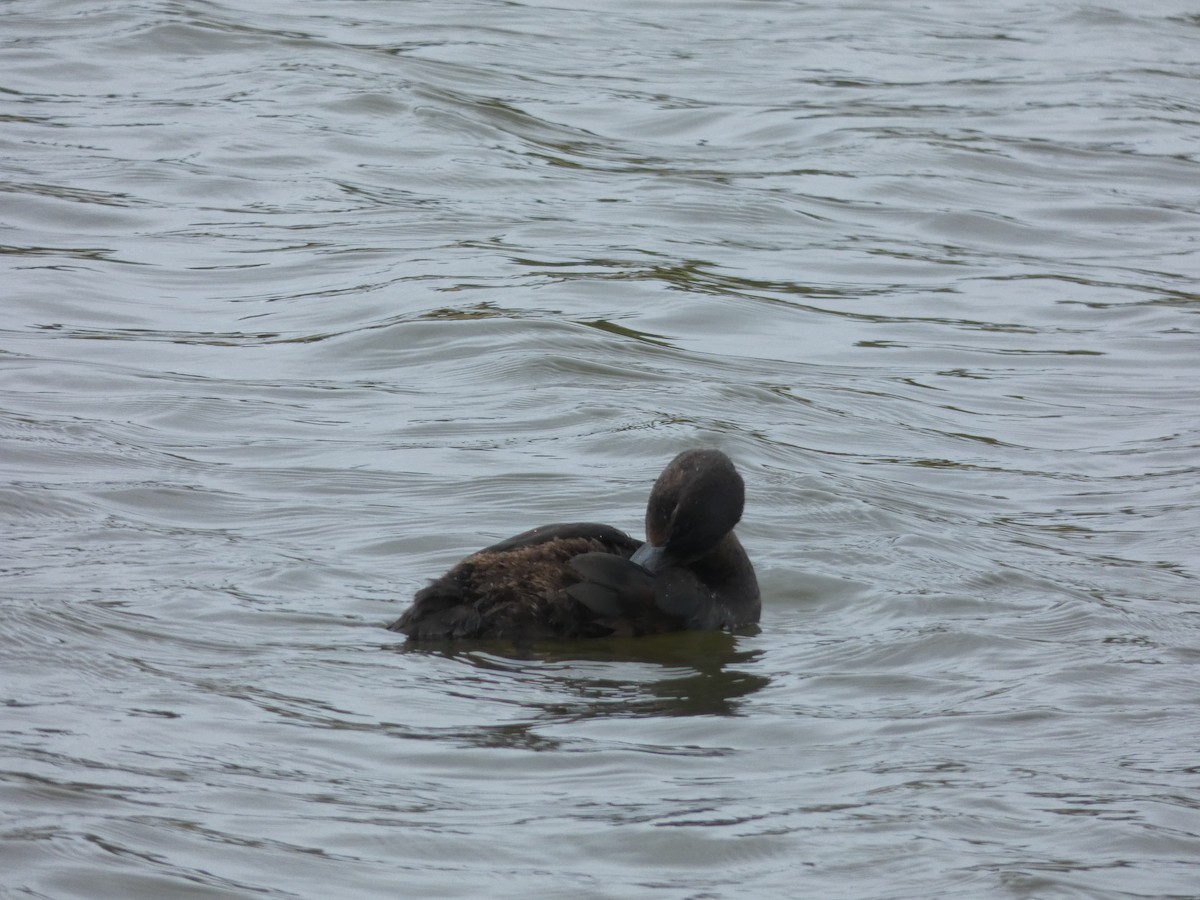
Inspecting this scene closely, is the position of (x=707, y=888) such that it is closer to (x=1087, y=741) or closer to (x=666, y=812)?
(x=666, y=812)

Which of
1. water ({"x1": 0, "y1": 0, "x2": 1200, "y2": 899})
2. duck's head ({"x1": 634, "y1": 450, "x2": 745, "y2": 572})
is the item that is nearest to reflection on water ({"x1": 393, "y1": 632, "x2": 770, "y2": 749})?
water ({"x1": 0, "y1": 0, "x2": 1200, "y2": 899})

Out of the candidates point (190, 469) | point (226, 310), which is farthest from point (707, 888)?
point (226, 310)

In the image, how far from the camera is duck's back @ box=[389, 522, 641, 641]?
6297 millimetres

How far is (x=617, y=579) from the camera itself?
6457 millimetres

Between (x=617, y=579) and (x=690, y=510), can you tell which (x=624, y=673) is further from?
(x=690, y=510)

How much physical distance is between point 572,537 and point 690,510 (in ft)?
1.38

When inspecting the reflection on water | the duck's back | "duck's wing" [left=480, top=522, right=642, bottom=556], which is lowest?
the reflection on water

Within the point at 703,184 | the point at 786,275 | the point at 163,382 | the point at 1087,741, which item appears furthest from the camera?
the point at 703,184

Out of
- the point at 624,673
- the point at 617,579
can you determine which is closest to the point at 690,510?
the point at 617,579

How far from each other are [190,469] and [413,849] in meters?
3.77

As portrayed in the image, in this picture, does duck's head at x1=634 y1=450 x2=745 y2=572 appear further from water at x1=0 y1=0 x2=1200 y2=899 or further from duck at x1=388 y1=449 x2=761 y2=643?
water at x1=0 y1=0 x2=1200 y2=899

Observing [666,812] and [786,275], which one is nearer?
[666,812]

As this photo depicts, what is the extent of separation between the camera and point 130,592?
6.55 meters

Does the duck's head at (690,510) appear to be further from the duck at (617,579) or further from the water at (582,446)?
the water at (582,446)
